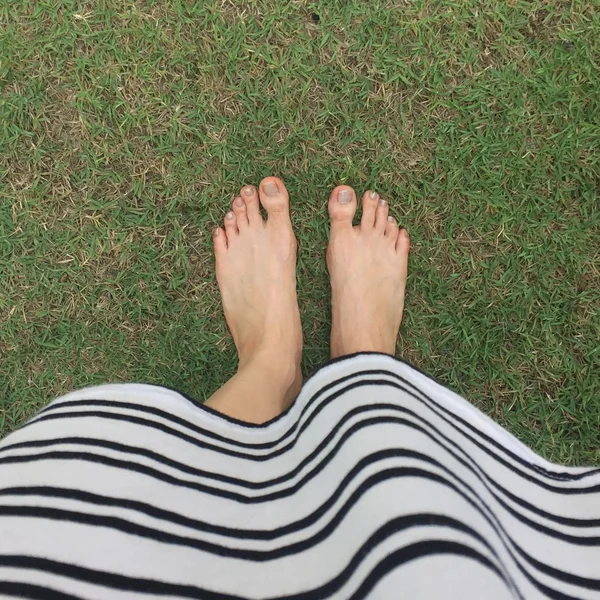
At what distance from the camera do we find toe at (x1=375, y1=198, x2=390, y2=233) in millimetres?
1271

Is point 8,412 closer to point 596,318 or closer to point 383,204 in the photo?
point 383,204

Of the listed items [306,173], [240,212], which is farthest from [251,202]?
[306,173]

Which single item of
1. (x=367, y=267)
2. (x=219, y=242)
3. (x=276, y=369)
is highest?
(x=219, y=242)

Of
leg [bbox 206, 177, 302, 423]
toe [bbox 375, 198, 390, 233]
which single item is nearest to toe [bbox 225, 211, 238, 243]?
leg [bbox 206, 177, 302, 423]

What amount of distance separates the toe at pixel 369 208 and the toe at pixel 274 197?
19 cm

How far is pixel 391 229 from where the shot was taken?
→ 1.27m

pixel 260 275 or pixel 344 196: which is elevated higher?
pixel 344 196

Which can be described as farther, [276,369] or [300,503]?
[276,369]

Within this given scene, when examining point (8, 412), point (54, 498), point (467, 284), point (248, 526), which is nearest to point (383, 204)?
point (467, 284)

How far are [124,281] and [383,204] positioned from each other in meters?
0.67

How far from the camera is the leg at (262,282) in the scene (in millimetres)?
1230

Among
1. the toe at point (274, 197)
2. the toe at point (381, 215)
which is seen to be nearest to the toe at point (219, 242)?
the toe at point (274, 197)

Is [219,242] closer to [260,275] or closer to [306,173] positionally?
[260,275]

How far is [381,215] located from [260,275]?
0.34 metres
